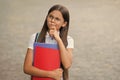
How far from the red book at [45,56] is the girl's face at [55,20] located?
0.39 feet

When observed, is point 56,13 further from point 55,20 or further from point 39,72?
point 39,72

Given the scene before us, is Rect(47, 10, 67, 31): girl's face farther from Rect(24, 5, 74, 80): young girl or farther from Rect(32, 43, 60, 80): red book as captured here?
Rect(32, 43, 60, 80): red book

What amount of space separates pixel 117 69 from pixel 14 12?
184cm

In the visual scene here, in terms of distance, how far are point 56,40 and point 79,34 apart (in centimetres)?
243

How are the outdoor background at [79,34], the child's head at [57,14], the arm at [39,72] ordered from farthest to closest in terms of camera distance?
the outdoor background at [79,34] → the child's head at [57,14] → the arm at [39,72]

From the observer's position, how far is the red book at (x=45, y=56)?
1.18 m

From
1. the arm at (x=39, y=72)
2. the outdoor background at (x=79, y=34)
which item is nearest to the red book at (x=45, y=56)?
the arm at (x=39, y=72)

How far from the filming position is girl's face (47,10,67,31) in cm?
127

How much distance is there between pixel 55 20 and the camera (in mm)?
1281

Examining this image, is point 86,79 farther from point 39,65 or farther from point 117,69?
point 39,65

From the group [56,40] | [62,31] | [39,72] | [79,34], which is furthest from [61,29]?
[79,34]

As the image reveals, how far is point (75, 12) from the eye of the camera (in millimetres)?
4195

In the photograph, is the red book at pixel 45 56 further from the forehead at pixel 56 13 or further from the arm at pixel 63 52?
the forehead at pixel 56 13

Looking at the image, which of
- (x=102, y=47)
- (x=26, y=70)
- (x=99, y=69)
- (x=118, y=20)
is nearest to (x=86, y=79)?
(x=99, y=69)
